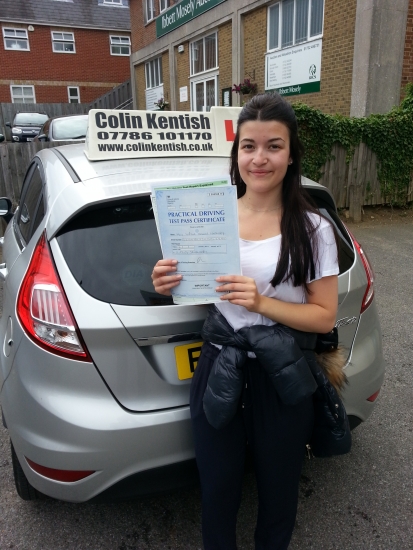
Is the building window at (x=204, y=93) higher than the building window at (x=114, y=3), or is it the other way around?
the building window at (x=114, y=3)

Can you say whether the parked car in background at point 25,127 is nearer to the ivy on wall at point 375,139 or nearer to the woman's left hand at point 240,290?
the ivy on wall at point 375,139

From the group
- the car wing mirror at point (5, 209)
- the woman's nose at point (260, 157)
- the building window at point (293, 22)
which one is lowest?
the car wing mirror at point (5, 209)

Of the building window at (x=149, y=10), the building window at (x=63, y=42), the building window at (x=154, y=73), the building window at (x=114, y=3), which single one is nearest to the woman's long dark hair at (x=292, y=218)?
the building window at (x=154, y=73)

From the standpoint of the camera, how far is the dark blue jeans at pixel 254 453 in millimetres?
1580

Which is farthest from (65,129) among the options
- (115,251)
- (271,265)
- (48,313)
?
(271,265)

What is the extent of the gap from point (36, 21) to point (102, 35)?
454 cm

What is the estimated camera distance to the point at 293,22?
42.5 feet

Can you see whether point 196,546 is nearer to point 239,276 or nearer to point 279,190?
point 239,276

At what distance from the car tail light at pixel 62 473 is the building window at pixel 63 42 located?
35.3 metres

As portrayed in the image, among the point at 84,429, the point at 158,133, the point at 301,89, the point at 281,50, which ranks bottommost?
the point at 84,429

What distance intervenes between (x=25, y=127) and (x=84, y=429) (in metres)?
21.8

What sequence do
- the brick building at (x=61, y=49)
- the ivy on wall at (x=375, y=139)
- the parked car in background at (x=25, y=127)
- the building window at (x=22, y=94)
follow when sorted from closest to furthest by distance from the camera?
the ivy on wall at (x=375, y=139) < the parked car in background at (x=25, y=127) < the brick building at (x=61, y=49) < the building window at (x=22, y=94)

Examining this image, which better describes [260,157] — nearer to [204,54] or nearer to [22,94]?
[204,54]

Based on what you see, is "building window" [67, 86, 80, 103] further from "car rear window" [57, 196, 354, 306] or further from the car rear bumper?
the car rear bumper
